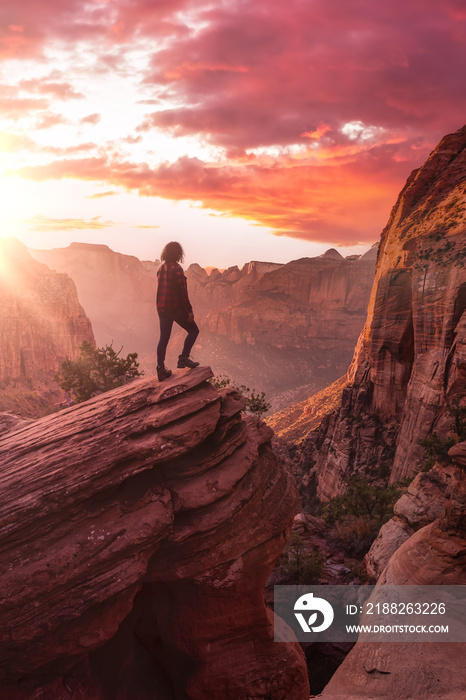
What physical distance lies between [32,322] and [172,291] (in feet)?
284

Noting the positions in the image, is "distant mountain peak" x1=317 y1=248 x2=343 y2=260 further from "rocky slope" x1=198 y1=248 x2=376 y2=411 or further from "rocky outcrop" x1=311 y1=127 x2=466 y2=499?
"rocky outcrop" x1=311 y1=127 x2=466 y2=499

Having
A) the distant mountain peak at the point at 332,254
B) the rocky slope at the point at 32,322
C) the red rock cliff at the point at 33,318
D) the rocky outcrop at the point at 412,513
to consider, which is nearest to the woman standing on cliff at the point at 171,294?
the rocky outcrop at the point at 412,513

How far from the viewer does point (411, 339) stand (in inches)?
1604

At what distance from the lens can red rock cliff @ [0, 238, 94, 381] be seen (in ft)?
259

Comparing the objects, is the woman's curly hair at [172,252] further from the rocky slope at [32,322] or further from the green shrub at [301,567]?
the rocky slope at [32,322]

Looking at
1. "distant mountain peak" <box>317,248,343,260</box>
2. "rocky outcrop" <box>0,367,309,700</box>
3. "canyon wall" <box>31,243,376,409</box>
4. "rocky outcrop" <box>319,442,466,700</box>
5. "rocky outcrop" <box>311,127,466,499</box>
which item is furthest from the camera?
"distant mountain peak" <box>317,248,343,260</box>

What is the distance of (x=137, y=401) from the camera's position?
9.77 meters

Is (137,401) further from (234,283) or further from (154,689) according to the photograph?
(234,283)

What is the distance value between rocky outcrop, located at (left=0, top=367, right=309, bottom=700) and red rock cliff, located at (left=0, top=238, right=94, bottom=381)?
76432mm

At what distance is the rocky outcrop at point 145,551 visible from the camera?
7.23m

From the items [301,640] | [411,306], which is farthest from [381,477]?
[301,640]

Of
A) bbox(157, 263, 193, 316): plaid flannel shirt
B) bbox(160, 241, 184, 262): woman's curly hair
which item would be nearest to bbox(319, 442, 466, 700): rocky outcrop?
bbox(157, 263, 193, 316): plaid flannel shirt

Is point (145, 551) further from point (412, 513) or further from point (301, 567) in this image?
point (412, 513)

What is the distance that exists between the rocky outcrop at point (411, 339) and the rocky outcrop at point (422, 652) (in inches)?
725
